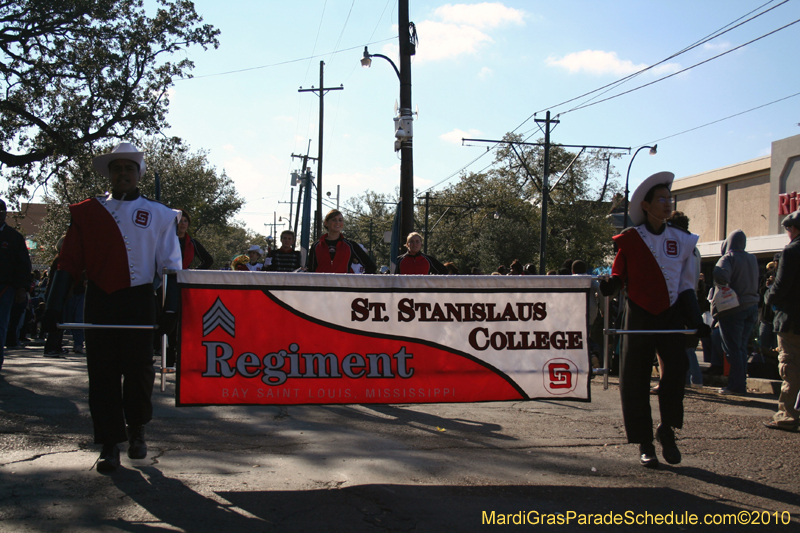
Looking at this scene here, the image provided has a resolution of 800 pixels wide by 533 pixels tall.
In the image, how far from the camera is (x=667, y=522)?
3.36m

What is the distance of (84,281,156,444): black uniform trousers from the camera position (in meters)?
4.00

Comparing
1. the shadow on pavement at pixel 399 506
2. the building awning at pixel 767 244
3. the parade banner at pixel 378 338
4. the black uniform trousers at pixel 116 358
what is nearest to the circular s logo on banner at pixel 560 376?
the parade banner at pixel 378 338

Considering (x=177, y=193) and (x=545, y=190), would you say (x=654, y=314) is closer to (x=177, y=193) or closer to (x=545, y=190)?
(x=545, y=190)

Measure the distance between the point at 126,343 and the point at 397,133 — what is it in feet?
29.9

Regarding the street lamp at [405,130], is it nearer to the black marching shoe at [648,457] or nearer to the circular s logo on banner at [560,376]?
the circular s logo on banner at [560,376]

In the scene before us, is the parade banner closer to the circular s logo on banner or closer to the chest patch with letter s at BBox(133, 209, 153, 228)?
the circular s logo on banner

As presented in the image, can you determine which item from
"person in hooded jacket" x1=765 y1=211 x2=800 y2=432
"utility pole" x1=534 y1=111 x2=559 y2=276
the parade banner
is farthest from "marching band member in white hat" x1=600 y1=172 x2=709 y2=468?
"utility pole" x1=534 y1=111 x2=559 y2=276

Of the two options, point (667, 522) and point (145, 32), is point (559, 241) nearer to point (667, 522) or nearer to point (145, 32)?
point (145, 32)

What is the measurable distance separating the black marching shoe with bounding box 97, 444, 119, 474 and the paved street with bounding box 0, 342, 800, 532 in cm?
4

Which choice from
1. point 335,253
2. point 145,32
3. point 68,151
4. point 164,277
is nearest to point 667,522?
point 164,277

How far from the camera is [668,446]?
4.36 m

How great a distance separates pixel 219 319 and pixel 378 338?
1.02m

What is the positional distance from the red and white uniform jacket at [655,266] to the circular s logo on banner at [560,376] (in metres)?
0.63

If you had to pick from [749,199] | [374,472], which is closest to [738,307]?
[374,472]
